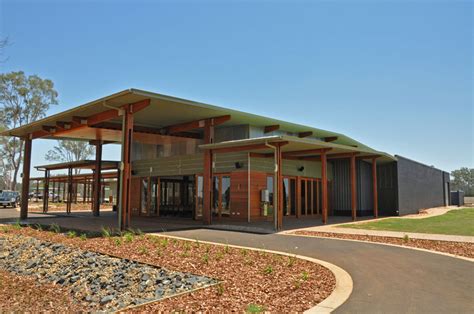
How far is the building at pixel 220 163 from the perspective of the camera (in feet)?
47.4

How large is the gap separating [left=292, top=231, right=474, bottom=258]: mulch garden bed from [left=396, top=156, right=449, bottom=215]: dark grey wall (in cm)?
1247

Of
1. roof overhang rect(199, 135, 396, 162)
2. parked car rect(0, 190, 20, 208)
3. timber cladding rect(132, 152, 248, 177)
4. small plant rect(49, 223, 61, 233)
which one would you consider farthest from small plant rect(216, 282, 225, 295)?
parked car rect(0, 190, 20, 208)

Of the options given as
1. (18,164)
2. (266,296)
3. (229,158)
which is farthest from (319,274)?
(18,164)

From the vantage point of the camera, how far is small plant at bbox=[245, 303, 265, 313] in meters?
4.98

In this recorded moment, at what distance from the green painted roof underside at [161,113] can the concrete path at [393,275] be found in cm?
566

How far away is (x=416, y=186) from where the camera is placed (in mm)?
27469

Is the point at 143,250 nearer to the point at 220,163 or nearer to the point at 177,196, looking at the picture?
the point at 220,163

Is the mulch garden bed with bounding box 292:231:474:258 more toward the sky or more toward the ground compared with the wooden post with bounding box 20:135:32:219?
more toward the ground

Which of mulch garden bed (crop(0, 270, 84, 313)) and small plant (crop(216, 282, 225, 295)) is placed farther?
mulch garden bed (crop(0, 270, 84, 313))

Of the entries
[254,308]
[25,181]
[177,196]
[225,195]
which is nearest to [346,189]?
[225,195]

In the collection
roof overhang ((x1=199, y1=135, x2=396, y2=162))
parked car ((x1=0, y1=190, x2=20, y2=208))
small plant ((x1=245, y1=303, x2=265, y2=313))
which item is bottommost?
small plant ((x1=245, y1=303, x2=265, y2=313))

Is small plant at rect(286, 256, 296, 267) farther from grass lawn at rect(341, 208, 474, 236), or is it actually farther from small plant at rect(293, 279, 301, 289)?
grass lawn at rect(341, 208, 474, 236)

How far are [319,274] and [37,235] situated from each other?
411 inches

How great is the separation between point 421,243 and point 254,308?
Result: 25.3ft
